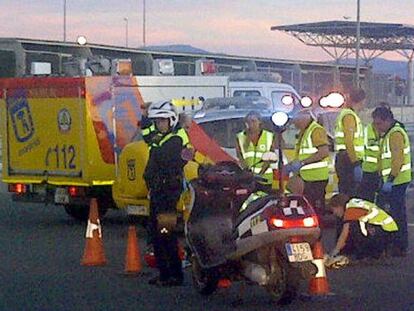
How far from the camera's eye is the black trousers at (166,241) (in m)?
11.7

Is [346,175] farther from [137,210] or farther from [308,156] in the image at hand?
[137,210]

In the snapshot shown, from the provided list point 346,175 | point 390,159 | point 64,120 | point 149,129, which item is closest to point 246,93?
point 64,120

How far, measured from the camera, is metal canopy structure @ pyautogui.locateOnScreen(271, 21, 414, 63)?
2586 inches

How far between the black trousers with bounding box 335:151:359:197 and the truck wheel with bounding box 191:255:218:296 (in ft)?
9.94

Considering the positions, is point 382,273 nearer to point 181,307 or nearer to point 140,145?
point 181,307

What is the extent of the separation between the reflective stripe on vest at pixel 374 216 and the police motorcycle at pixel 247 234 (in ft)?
5.64

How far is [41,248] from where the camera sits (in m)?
15.1

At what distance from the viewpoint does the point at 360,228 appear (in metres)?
12.9

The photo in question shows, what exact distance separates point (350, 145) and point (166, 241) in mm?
2910

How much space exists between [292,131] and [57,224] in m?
3.84

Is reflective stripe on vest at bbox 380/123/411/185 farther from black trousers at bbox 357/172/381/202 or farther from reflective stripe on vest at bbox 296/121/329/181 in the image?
reflective stripe on vest at bbox 296/121/329/181

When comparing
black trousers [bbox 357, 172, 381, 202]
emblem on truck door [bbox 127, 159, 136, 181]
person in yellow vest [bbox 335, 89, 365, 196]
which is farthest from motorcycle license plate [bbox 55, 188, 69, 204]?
black trousers [bbox 357, 172, 381, 202]

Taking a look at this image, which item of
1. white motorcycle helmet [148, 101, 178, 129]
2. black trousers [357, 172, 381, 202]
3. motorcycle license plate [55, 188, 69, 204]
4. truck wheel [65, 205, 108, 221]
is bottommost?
truck wheel [65, 205, 108, 221]

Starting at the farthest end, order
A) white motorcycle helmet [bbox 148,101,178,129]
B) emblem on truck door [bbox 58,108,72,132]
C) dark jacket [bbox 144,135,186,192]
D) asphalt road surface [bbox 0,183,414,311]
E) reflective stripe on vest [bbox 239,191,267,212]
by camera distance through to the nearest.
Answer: emblem on truck door [bbox 58,108,72,132]
white motorcycle helmet [bbox 148,101,178,129]
dark jacket [bbox 144,135,186,192]
reflective stripe on vest [bbox 239,191,267,212]
asphalt road surface [bbox 0,183,414,311]
